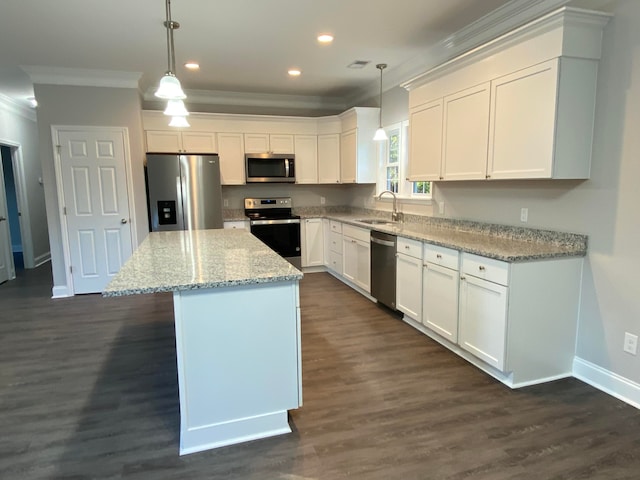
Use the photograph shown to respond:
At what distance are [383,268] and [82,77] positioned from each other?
4249 millimetres

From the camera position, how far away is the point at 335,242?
5598mm

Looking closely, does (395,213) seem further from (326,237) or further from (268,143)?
(268,143)

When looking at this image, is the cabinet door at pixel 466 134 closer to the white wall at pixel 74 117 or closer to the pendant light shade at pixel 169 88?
the pendant light shade at pixel 169 88

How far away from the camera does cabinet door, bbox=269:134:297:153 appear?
5855 mm

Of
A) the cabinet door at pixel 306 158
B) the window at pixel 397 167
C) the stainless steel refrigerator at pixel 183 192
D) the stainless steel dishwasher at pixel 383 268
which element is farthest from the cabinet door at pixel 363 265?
the stainless steel refrigerator at pixel 183 192

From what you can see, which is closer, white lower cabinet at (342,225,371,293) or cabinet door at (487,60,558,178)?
cabinet door at (487,60,558,178)

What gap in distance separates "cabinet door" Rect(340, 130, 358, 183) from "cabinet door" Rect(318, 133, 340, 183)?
0.30ft

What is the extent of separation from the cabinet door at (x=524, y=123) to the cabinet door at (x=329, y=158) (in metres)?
3.21

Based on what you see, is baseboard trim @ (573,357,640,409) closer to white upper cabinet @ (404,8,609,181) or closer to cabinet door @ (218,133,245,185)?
white upper cabinet @ (404,8,609,181)

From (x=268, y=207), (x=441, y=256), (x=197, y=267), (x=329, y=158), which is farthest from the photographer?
(x=268, y=207)

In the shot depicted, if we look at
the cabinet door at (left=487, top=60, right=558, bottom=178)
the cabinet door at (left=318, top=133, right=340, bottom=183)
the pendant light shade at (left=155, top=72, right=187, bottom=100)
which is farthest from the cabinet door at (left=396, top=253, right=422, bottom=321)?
the cabinet door at (left=318, top=133, right=340, bottom=183)

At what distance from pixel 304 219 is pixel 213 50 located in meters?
2.62

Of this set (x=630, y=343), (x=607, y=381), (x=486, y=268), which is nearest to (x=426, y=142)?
(x=486, y=268)

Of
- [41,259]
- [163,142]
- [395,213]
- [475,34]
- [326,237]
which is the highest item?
[475,34]
